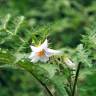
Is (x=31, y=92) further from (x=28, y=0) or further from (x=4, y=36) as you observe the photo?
(x=4, y=36)

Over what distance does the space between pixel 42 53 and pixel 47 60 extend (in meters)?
0.05

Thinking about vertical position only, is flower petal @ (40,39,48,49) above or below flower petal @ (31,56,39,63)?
above

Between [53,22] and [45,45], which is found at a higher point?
[53,22]

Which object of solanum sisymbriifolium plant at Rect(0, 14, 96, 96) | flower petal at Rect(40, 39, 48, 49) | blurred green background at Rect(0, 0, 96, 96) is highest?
blurred green background at Rect(0, 0, 96, 96)

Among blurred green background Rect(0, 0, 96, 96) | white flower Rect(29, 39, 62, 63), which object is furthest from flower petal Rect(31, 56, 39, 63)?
blurred green background Rect(0, 0, 96, 96)

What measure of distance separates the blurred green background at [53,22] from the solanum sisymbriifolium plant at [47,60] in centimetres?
298

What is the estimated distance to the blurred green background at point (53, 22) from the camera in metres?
5.11

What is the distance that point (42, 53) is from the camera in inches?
73.5

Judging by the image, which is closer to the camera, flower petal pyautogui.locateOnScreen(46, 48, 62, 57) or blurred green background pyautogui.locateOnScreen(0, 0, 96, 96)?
flower petal pyautogui.locateOnScreen(46, 48, 62, 57)

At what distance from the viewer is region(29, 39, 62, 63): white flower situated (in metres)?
1.81

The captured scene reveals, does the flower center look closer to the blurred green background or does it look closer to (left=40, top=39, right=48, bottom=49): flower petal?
(left=40, top=39, right=48, bottom=49): flower petal

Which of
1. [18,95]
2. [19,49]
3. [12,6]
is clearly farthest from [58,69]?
[12,6]

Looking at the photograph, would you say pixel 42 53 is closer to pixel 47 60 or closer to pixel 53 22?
pixel 47 60

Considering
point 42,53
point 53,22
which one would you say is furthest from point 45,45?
point 53,22
